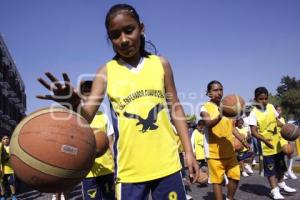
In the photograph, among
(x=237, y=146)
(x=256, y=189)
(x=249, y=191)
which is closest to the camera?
(x=237, y=146)

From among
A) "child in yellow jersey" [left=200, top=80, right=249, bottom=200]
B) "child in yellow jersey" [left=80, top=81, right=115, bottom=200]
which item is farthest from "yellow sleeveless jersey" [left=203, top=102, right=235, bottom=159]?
"child in yellow jersey" [left=80, top=81, right=115, bottom=200]

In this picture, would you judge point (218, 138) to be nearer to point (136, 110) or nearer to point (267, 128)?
point (267, 128)

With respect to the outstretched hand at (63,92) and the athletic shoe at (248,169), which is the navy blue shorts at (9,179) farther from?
the outstretched hand at (63,92)

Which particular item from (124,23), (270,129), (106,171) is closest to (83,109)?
(124,23)

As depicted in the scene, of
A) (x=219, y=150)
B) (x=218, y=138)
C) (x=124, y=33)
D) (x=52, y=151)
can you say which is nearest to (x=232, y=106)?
(x=218, y=138)

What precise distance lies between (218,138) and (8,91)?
163ft

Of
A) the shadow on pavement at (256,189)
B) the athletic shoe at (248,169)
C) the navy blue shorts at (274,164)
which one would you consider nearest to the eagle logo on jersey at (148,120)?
the navy blue shorts at (274,164)

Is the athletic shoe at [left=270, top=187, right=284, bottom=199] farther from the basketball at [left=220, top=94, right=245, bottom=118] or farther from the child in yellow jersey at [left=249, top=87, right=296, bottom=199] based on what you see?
the basketball at [left=220, top=94, right=245, bottom=118]

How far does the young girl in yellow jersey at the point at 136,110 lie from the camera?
130 inches

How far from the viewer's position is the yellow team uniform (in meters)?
6.74

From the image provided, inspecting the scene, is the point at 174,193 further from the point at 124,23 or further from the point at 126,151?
the point at 124,23

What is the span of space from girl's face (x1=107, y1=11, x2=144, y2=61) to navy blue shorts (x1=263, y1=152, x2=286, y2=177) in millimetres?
5445

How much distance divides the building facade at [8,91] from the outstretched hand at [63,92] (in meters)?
41.3

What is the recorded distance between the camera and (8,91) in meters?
52.2
